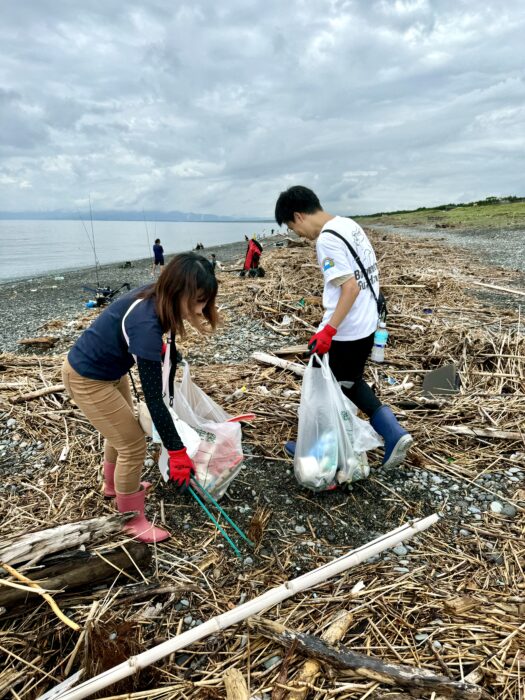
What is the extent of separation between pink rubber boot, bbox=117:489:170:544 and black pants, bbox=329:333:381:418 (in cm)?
186

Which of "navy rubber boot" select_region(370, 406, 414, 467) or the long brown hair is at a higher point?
the long brown hair

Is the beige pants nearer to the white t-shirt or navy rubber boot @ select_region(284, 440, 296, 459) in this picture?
navy rubber boot @ select_region(284, 440, 296, 459)

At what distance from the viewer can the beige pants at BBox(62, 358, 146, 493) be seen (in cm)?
269

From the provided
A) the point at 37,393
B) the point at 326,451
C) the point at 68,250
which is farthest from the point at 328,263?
the point at 68,250

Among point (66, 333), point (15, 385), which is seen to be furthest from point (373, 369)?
point (66, 333)

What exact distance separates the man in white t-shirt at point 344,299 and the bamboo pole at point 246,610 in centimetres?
78

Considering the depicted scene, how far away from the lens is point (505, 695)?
1.88m

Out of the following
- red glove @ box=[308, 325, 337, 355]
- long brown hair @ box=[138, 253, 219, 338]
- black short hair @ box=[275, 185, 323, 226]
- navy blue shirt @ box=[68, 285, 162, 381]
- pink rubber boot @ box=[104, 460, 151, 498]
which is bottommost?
pink rubber boot @ box=[104, 460, 151, 498]

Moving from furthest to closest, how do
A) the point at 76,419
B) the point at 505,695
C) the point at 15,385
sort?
the point at 15,385 < the point at 76,419 < the point at 505,695

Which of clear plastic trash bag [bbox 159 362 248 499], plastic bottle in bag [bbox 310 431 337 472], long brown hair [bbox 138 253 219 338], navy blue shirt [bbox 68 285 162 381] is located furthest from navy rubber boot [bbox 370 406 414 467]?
navy blue shirt [bbox 68 285 162 381]

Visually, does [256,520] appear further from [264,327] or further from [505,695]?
[264,327]

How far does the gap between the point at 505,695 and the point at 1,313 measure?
619 inches

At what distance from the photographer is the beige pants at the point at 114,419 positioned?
269cm

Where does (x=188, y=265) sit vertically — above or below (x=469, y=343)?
above
